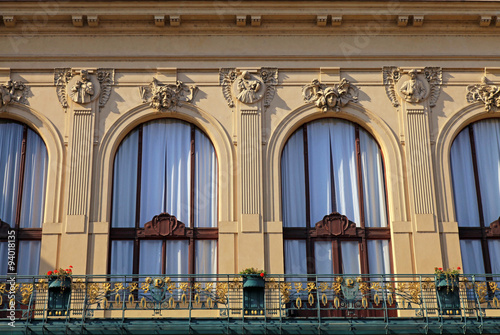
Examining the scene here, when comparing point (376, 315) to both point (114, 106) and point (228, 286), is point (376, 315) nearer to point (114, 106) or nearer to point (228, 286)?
point (228, 286)

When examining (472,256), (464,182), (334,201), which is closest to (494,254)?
(472,256)

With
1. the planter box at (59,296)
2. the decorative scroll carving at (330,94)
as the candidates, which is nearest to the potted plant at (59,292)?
the planter box at (59,296)

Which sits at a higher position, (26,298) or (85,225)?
(85,225)

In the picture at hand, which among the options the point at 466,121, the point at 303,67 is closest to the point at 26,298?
the point at 303,67

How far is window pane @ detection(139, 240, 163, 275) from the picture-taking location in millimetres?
20984

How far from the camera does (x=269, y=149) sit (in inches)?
864

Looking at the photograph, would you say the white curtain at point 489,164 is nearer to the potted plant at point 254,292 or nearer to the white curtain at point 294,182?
the white curtain at point 294,182

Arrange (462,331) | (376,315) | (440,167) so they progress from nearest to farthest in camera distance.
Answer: (462,331) → (376,315) → (440,167)

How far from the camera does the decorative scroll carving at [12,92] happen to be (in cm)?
2216

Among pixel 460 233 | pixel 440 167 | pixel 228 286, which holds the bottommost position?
pixel 228 286

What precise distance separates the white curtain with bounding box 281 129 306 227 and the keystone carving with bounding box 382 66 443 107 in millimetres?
2777

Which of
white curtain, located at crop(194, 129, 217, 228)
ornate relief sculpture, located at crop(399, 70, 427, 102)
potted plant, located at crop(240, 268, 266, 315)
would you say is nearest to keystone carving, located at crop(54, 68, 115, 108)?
white curtain, located at crop(194, 129, 217, 228)

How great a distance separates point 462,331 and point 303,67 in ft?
27.7

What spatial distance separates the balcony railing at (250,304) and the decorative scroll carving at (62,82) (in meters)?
5.00
